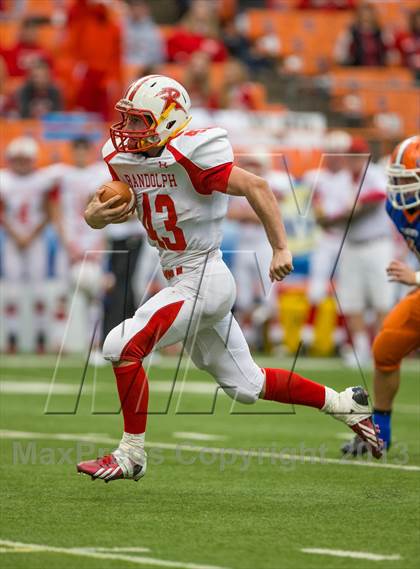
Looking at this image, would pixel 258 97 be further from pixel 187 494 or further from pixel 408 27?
pixel 187 494

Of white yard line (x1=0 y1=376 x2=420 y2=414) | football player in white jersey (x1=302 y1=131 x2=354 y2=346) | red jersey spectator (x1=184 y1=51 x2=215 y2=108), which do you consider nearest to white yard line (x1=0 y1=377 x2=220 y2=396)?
white yard line (x1=0 y1=376 x2=420 y2=414)

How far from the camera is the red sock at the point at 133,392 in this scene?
217 inches

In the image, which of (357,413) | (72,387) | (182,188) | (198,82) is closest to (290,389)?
(357,413)

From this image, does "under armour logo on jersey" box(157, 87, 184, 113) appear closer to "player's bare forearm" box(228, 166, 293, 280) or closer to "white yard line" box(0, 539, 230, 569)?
"player's bare forearm" box(228, 166, 293, 280)

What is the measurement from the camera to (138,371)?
552cm

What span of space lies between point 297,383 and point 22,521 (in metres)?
1.41

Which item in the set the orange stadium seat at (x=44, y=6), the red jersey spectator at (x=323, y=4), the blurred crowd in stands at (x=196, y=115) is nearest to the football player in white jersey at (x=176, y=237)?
the blurred crowd in stands at (x=196, y=115)

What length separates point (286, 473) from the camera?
6273mm

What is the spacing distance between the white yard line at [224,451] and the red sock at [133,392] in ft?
4.26

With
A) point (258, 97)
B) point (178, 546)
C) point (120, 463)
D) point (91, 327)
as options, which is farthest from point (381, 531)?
point (258, 97)

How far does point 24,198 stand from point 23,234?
0.31 meters

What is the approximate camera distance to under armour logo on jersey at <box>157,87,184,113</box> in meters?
5.66

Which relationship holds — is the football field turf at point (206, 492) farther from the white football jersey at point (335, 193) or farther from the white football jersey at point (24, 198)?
the white football jersey at point (24, 198)

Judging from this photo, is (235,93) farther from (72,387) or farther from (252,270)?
(72,387)
